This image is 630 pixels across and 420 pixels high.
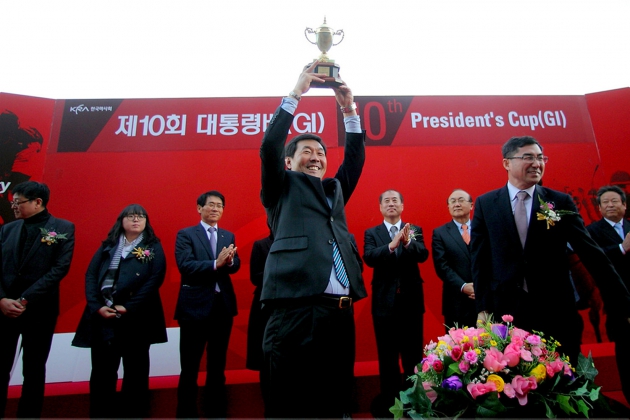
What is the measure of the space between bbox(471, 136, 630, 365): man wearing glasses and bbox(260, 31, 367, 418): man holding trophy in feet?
2.87

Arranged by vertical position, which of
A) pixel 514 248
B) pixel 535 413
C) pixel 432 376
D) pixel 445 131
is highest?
pixel 445 131

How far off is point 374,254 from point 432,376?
1699 millimetres

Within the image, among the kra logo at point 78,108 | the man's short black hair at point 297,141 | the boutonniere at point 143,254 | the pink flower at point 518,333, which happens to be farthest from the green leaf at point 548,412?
the kra logo at point 78,108

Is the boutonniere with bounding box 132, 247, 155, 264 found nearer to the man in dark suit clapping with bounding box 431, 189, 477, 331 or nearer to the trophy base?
the trophy base

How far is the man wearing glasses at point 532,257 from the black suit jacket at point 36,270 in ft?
10.0

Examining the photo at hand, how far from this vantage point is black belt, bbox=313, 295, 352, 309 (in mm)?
1413

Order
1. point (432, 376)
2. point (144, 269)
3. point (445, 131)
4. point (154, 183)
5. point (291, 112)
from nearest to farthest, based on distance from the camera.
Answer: point (432, 376) < point (291, 112) < point (144, 269) < point (154, 183) < point (445, 131)

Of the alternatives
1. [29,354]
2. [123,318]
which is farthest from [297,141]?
[29,354]

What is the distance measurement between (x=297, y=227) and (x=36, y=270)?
2.59 metres

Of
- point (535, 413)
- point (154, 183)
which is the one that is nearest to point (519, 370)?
point (535, 413)

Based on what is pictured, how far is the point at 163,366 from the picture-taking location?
356cm

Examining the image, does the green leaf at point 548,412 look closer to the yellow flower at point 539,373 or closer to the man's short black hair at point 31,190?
the yellow flower at point 539,373

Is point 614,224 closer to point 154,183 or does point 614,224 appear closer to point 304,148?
point 304,148

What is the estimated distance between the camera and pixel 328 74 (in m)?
1.95
